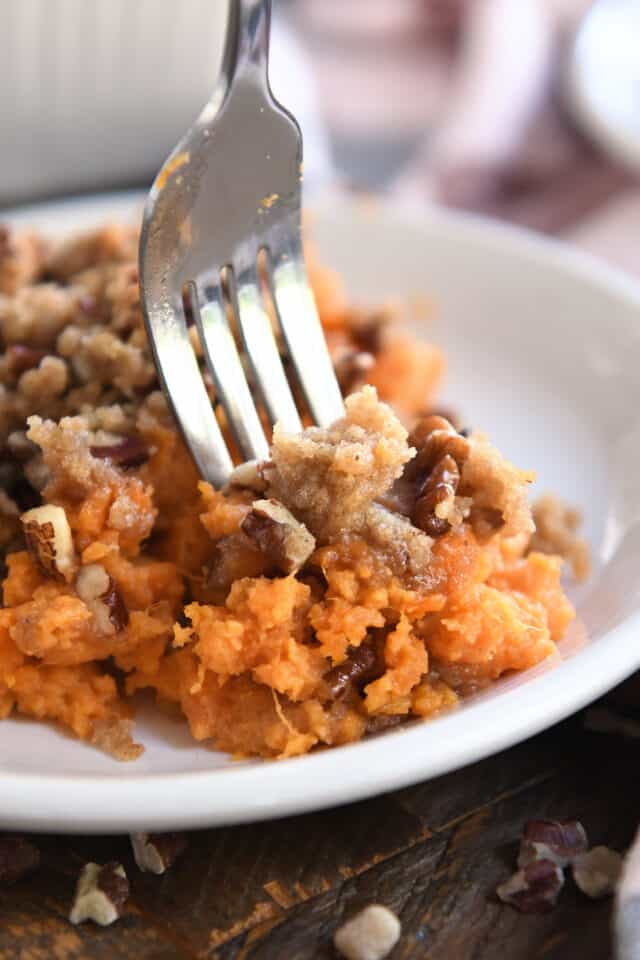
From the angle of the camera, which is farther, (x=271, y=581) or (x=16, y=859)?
(x=271, y=581)

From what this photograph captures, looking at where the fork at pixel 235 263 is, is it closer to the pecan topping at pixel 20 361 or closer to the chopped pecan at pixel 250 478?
the chopped pecan at pixel 250 478

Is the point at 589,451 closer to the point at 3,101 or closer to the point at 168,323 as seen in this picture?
the point at 168,323

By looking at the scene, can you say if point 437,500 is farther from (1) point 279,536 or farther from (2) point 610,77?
(2) point 610,77

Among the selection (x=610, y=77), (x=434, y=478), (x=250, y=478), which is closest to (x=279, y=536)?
(x=250, y=478)

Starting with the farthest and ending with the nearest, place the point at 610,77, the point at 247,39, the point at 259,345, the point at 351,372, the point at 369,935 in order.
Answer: the point at 610,77 → the point at 351,372 → the point at 259,345 → the point at 247,39 → the point at 369,935

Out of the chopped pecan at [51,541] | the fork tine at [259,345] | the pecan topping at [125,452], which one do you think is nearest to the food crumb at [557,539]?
the fork tine at [259,345]

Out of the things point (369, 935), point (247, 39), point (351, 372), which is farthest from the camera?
point (351, 372)

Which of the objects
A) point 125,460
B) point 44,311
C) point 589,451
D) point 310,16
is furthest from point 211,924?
point 310,16
